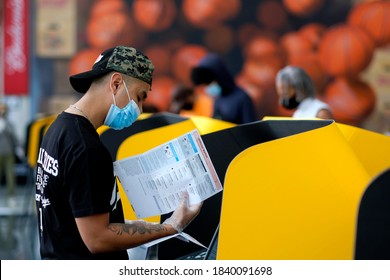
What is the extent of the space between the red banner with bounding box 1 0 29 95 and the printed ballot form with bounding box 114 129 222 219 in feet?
26.5

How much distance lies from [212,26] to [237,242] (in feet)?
25.5

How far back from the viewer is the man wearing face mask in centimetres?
216

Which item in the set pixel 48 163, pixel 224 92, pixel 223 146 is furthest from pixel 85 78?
pixel 224 92

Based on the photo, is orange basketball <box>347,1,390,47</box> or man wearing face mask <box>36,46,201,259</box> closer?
man wearing face mask <box>36,46,201,259</box>

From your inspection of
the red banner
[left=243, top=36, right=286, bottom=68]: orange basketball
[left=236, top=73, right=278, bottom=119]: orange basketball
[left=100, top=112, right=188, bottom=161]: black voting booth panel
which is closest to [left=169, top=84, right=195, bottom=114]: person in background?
[left=100, top=112, right=188, bottom=161]: black voting booth panel

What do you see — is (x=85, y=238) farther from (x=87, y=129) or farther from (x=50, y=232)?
(x=87, y=129)

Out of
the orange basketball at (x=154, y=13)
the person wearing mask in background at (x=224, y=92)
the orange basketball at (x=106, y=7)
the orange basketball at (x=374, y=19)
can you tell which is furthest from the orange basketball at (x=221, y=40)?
the person wearing mask in background at (x=224, y=92)

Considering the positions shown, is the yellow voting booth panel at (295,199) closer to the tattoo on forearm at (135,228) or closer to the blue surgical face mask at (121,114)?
the tattoo on forearm at (135,228)

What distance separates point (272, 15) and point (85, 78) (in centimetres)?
738

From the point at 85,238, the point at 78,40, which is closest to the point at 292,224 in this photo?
the point at 85,238

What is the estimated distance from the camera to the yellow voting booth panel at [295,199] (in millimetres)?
1979

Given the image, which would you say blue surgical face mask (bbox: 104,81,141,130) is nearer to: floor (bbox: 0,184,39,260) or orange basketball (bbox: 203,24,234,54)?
floor (bbox: 0,184,39,260)

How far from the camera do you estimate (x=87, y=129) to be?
2230 mm

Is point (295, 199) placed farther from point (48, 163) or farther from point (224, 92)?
point (224, 92)
